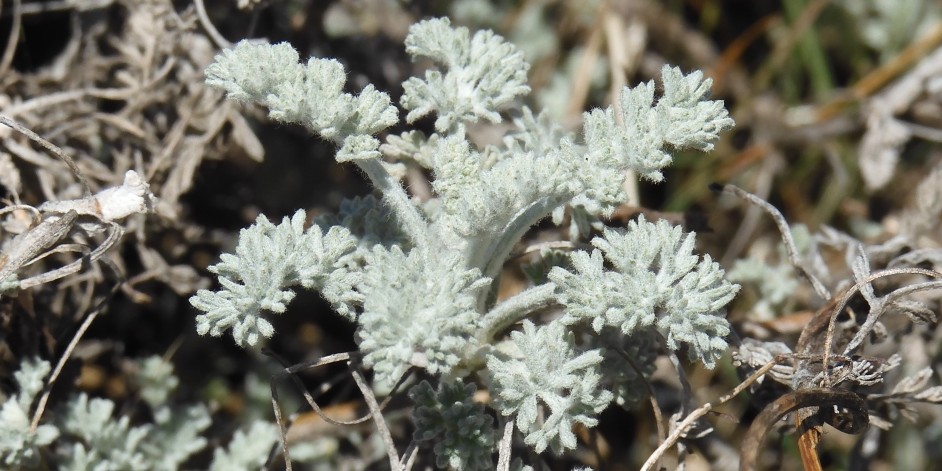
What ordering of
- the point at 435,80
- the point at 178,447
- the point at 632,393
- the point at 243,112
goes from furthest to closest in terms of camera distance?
the point at 243,112, the point at 178,447, the point at 632,393, the point at 435,80

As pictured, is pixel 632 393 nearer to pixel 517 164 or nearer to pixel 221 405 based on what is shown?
pixel 517 164

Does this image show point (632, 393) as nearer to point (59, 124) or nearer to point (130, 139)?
point (130, 139)

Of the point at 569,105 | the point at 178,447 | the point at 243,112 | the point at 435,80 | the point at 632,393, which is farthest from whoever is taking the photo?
the point at 569,105

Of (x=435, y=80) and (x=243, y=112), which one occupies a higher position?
(x=435, y=80)

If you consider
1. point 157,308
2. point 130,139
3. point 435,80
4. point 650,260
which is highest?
point 435,80

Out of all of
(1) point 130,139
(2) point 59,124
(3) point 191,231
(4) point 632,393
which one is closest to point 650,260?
(4) point 632,393

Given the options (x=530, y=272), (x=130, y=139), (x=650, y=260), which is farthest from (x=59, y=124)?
(x=650, y=260)

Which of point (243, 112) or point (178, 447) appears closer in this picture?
point (178, 447)
